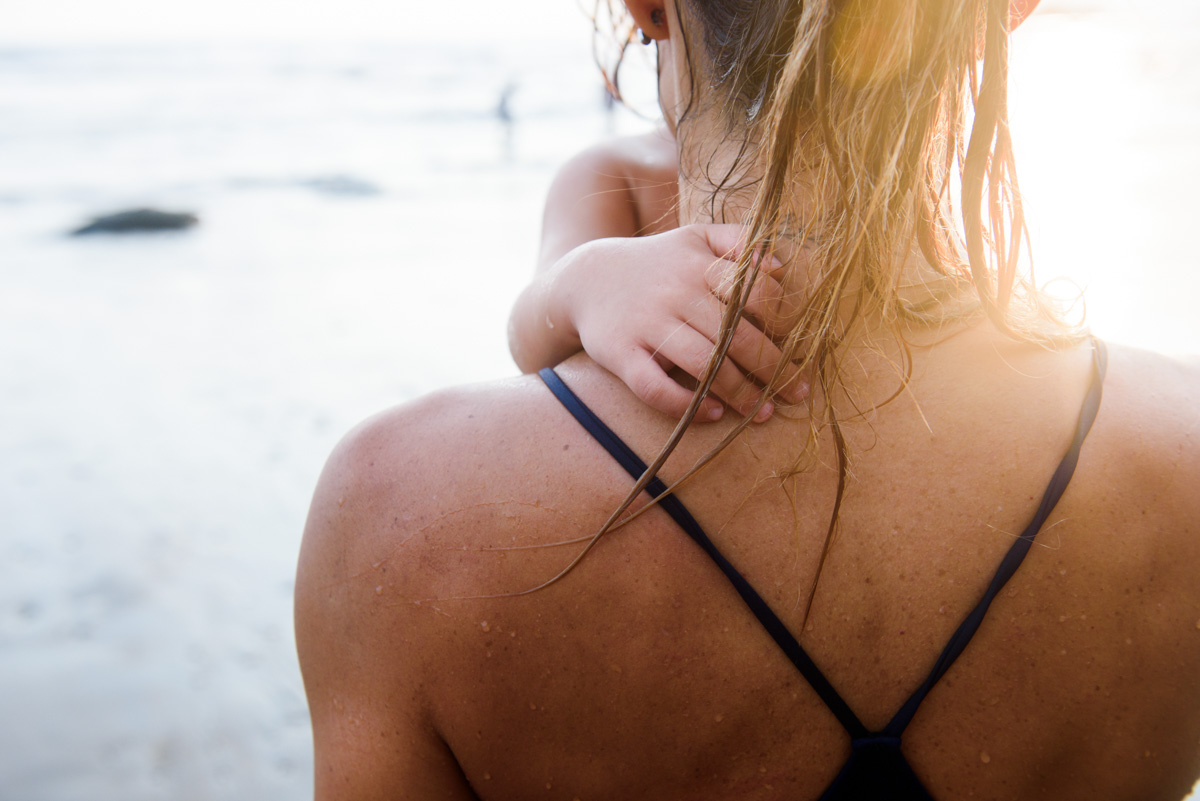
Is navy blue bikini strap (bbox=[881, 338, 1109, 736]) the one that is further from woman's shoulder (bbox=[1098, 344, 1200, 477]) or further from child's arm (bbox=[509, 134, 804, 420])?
child's arm (bbox=[509, 134, 804, 420])

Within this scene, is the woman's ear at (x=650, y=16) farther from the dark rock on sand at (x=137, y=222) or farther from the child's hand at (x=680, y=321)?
the dark rock on sand at (x=137, y=222)

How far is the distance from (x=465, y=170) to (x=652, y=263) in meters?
11.0

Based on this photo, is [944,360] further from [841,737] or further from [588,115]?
[588,115]

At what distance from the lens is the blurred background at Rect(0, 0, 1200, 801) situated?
2.54 metres

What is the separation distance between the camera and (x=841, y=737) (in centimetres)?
91

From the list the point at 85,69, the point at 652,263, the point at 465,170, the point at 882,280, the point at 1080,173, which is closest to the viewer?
the point at 882,280

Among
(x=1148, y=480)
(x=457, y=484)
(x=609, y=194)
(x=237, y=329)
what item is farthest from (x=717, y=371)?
(x=237, y=329)

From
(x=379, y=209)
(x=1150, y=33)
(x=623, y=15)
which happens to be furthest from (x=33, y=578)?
(x=1150, y=33)

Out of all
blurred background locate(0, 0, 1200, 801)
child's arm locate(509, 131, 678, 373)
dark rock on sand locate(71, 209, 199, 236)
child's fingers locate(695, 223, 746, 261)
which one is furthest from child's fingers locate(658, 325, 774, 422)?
dark rock on sand locate(71, 209, 199, 236)

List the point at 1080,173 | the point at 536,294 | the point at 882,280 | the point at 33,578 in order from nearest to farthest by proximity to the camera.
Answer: the point at 882,280
the point at 536,294
the point at 33,578
the point at 1080,173

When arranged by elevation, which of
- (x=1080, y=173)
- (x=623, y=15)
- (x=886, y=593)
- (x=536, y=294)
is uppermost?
(x=623, y=15)

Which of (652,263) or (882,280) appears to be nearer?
(882,280)

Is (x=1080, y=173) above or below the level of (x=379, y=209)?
above

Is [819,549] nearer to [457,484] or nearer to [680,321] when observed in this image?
[680,321]
